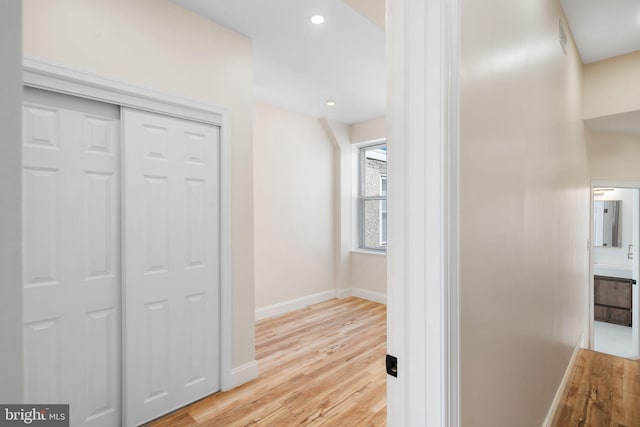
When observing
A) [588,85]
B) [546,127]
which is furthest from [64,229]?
[588,85]

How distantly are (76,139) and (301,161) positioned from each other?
2.96 metres

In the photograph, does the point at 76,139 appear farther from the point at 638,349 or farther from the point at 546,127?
the point at 638,349

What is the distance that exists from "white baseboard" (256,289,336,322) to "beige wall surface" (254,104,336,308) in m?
0.06

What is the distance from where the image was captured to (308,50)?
268 centimetres

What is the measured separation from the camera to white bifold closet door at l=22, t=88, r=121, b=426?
1.62 metres

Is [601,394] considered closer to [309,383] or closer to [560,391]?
[560,391]

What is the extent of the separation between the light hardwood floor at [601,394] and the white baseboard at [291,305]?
2.96 metres

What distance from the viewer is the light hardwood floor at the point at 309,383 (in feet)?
6.77

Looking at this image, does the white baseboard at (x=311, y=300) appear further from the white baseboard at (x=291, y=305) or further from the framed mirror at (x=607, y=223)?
the framed mirror at (x=607, y=223)

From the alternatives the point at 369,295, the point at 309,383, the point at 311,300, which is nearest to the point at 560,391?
the point at 309,383

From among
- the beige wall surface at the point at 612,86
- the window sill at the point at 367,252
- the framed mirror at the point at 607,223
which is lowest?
the window sill at the point at 367,252

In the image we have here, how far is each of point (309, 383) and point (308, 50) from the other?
2748mm

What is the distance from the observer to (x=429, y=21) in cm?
81

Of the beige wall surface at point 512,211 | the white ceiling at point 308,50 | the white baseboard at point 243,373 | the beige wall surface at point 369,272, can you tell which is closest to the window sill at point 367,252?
the beige wall surface at point 369,272
